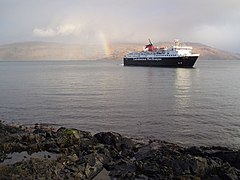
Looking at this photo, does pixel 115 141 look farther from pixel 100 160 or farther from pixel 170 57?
pixel 170 57

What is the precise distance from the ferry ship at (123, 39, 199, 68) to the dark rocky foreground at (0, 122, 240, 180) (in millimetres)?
104011

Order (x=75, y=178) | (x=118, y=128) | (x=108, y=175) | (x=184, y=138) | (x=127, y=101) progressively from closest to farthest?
(x=75, y=178)
(x=108, y=175)
(x=184, y=138)
(x=118, y=128)
(x=127, y=101)

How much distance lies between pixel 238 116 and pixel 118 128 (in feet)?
39.8

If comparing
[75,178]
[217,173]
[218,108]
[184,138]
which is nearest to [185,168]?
[217,173]

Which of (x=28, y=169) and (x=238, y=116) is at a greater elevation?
(x=28, y=169)

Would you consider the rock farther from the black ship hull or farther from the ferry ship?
the black ship hull

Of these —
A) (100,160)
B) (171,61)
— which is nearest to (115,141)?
(100,160)

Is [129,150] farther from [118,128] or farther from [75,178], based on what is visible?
[118,128]

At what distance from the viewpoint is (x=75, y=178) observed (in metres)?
12.7

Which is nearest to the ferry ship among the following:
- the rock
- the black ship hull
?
the black ship hull

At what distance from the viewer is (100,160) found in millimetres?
14766

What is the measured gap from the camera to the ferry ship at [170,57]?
11956 cm

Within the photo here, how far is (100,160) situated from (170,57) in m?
112

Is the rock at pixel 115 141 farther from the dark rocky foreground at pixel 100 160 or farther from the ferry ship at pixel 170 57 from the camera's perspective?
the ferry ship at pixel 170 57
